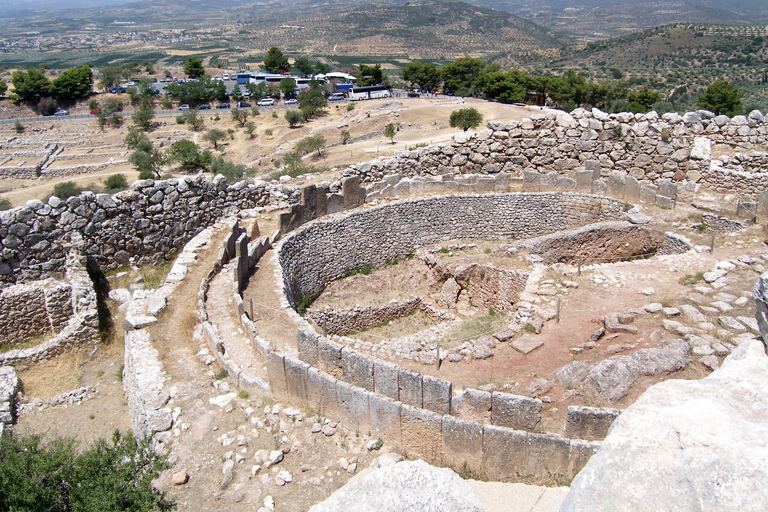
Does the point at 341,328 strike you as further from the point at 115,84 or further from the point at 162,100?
the point at 115,84

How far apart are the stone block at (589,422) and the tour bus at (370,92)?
7273cm

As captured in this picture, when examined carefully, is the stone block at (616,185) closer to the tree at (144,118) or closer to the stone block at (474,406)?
the stone block at (474,406)

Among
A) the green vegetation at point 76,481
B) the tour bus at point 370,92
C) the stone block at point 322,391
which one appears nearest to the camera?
the green vegetation at point 76,481

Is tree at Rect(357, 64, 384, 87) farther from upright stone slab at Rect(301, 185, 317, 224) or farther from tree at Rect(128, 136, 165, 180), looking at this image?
upright stone slab at Rect(301, 185, 317, 224)

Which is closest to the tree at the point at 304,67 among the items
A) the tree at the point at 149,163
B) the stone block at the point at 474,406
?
the tree at the point at 149,163

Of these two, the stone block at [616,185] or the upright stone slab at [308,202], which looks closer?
the upright stone slab at [308,202]

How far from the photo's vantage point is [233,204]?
17.9 meters

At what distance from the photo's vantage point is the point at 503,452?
7.57 meters

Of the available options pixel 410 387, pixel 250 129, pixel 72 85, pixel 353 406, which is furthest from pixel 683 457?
pixel 72 85

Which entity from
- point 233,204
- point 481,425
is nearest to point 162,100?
point 233,204

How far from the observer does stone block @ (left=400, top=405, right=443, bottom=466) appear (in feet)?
26.1

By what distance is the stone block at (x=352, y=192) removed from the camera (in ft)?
61.2

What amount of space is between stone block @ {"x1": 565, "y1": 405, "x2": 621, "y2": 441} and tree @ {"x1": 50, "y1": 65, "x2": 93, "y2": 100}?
9524 cm

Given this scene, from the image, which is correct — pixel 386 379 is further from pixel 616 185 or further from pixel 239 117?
pixel 239 117
